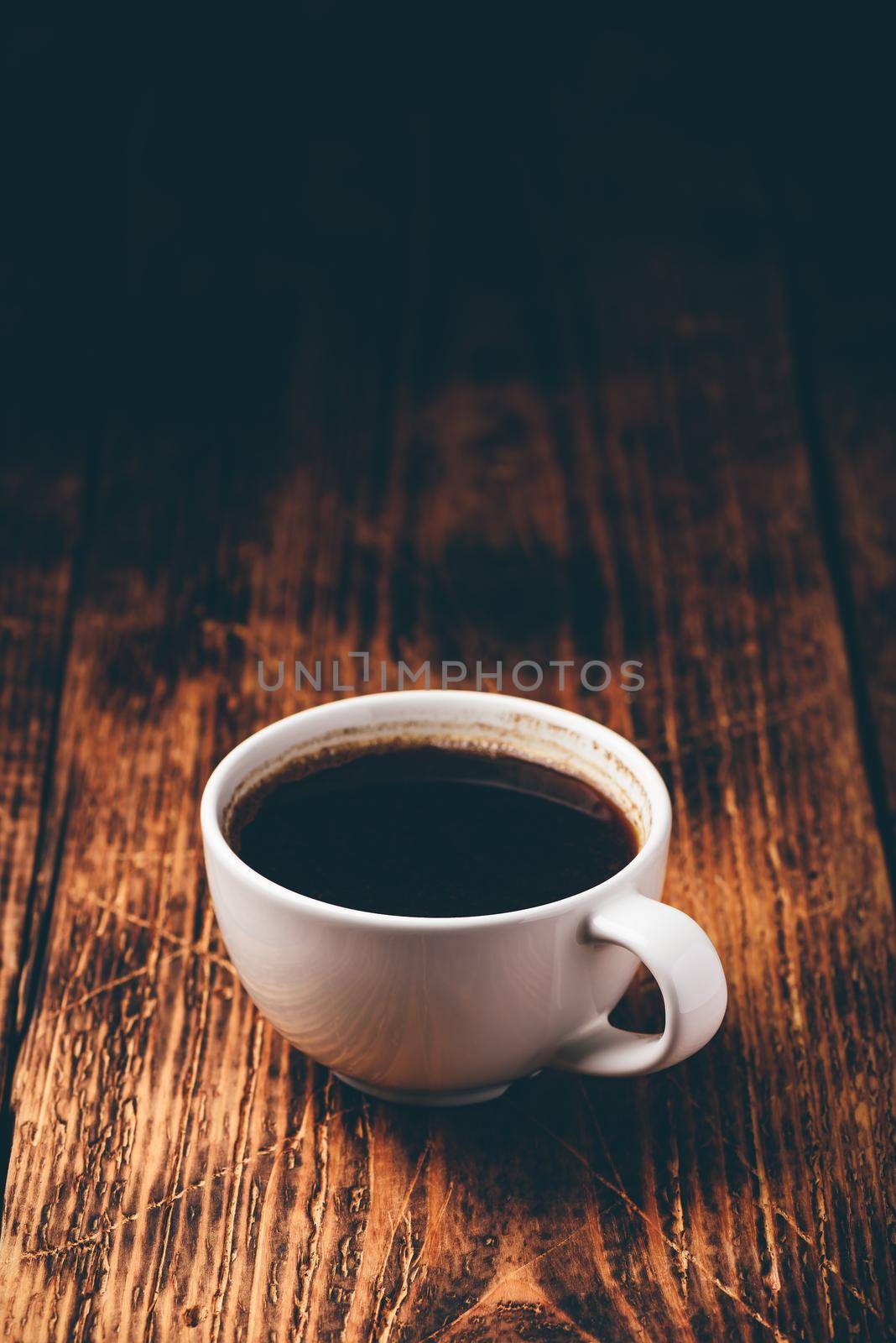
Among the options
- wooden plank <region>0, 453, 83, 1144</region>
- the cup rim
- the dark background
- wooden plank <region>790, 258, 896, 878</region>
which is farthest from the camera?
the dark background

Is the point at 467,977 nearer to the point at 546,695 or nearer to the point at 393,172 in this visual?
the point at 546,695

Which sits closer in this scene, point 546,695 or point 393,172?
point 546,695

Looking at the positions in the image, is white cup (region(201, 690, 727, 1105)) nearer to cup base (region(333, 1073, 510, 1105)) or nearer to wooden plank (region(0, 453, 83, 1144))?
cup base (region(333, 1073, 510, 1105))

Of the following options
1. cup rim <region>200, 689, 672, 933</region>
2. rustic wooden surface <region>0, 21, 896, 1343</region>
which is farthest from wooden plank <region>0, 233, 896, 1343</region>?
cup rim <region>200, 689, 672, 933</region>

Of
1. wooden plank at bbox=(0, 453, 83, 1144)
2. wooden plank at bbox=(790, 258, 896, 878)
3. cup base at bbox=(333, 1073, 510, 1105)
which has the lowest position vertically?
wooden plank at bbox=(790, 258, 896, 878)

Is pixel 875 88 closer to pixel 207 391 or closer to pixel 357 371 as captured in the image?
pixel 357 371

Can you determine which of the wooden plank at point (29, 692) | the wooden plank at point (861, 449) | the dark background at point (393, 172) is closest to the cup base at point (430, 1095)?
the wooden plank at point (29, 692)

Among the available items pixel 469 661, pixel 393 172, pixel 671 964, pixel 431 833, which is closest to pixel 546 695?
pixel 469 661

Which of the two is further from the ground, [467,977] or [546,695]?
[467,977]
